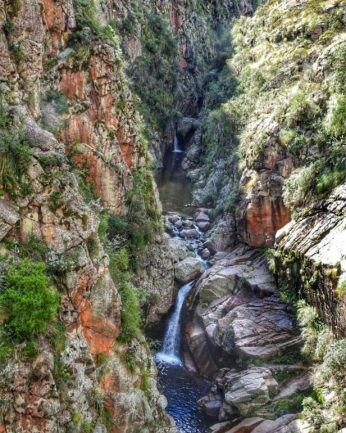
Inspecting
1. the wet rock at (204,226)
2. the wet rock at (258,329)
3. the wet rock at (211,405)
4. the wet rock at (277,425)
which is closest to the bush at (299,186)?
the wet rock at (258,329)

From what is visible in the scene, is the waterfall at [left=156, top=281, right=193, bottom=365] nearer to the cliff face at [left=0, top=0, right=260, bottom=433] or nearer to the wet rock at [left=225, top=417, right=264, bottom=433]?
the cliff face at [left=0, top=0, right=260, bottom=433]

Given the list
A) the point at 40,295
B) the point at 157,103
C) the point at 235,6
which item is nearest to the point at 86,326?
the point at 40,295

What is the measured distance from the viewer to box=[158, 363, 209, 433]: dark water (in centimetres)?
2208

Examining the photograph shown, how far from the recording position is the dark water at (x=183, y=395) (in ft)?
72.4

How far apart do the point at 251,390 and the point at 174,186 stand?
31669mm

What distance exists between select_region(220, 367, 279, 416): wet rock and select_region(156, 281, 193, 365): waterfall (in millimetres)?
5226

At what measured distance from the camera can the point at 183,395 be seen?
78.8 ft

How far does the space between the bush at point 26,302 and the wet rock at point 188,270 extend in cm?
1817

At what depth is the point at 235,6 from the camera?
84500 mm

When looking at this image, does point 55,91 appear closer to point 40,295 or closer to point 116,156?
point 116,156

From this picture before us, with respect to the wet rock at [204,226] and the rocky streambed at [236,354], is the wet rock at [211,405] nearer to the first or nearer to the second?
the rocky streambed at [236,354]

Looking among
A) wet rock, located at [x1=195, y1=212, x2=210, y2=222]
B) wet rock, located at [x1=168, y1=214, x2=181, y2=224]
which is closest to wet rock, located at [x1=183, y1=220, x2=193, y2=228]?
wet rock, located at [x1=168, y1=214, x2=181, y2=224]

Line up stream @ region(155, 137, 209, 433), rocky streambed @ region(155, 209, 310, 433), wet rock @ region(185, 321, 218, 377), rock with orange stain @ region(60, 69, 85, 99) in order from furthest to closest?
wet rock @ region(185, 321, 218, 377) → rock with orange stain @ region(60, 69, 85, 99) → stream @ region(155, 137, 209, 433) → rocky streambed @ region(155, 209, 310, 433)

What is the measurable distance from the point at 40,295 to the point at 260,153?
72.3ft
